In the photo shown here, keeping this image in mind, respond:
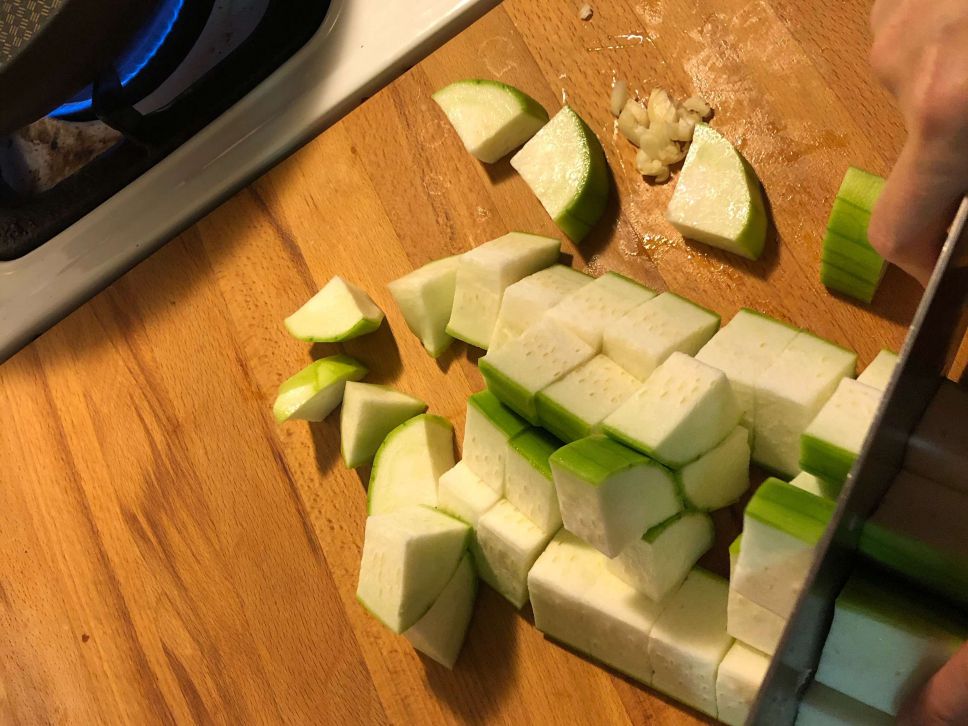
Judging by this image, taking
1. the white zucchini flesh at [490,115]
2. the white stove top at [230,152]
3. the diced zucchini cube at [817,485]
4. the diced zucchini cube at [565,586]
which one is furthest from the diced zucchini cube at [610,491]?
the white stove top at [230,152]

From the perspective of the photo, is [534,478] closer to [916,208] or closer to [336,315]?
[336,315]

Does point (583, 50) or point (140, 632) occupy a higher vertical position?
point (583, 50)

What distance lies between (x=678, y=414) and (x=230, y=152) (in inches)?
54.2

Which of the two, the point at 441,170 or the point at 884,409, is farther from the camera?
the point at 441,170

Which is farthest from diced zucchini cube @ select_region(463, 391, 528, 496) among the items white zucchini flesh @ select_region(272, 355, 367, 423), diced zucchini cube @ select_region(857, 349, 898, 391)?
diced zucchini cube @ select_region(857, 349, 898, 391)

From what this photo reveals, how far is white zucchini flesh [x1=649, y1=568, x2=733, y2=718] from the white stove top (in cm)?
143

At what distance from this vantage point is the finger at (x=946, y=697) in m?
1.18

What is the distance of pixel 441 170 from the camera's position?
2.08 m

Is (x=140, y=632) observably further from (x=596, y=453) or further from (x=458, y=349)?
(x=596, y=453)

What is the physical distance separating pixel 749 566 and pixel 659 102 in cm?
102

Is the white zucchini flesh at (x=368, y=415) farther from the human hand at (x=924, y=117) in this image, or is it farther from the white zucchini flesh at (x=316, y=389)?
the human hand at (x=924, y=117)

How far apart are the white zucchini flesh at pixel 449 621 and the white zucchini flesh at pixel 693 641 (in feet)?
1.41

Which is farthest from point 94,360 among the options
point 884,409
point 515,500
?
point 884,409

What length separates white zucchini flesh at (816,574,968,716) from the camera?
1.39m
